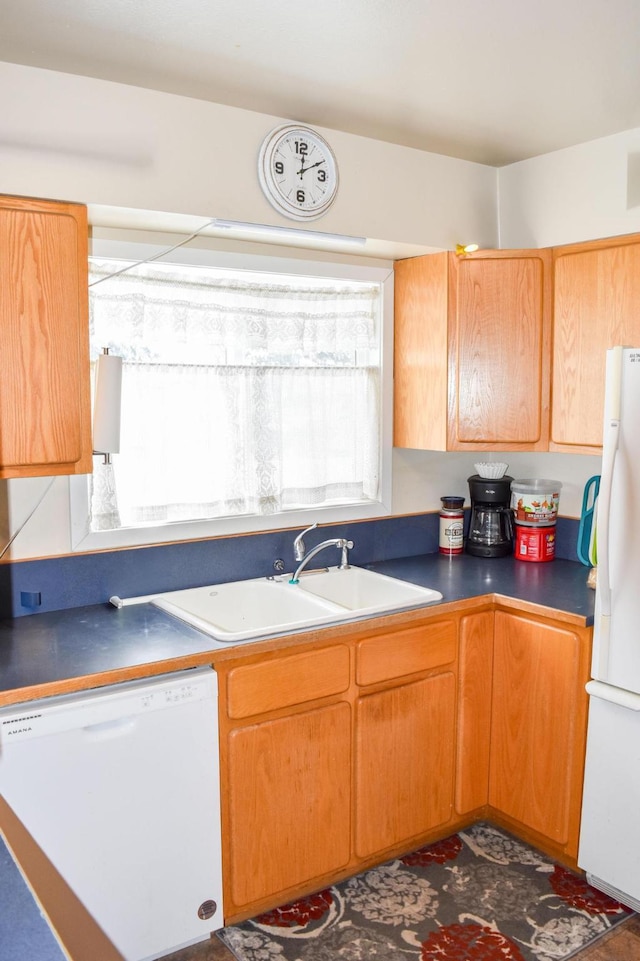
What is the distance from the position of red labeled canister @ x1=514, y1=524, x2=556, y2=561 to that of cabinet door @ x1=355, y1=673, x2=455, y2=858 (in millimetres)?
758

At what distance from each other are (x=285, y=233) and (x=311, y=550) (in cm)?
116

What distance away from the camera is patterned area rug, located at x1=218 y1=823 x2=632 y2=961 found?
7.05ft

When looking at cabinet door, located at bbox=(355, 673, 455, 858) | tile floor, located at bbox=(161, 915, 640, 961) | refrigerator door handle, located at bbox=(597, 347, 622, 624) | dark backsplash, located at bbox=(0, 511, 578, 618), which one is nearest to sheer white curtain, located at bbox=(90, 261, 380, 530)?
dark backsplash, located at bbox=(0, 511, 578, 618)

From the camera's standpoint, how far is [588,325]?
2.74m

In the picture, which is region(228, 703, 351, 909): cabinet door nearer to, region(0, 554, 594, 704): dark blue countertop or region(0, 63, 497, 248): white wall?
region(0, 554, 594, 704): dark blue countertop

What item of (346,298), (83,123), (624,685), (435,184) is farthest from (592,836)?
(83,123)

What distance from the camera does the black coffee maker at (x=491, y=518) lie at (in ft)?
10.5

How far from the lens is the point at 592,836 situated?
2.36 meters

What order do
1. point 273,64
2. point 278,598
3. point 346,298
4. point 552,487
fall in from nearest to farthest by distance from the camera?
point 273,64 < point 278,598 < point 346,298 < point 552,487

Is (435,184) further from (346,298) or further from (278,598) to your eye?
(278,598)

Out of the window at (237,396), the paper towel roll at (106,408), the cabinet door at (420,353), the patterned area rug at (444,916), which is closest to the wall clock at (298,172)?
the window at (237,396)

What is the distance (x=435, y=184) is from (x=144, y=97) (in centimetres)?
113

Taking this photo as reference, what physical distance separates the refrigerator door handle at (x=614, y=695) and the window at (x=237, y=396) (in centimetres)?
112

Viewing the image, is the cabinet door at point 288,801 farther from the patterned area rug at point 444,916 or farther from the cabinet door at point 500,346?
the cabinet door at point 500,346
